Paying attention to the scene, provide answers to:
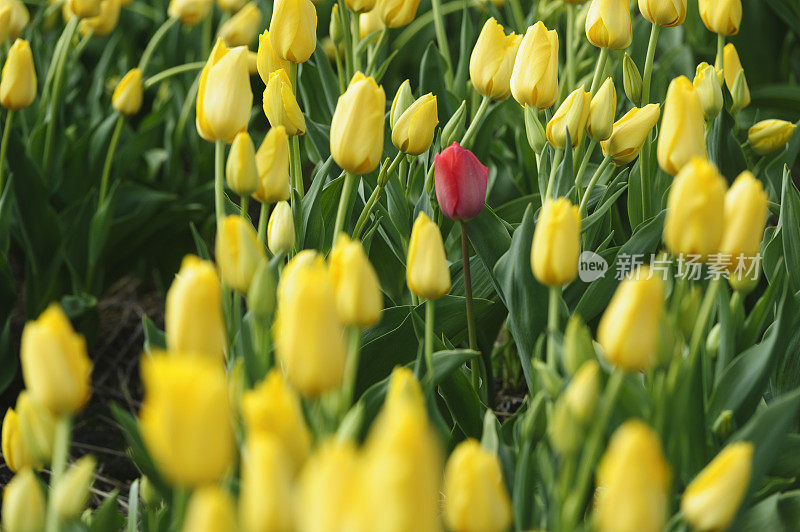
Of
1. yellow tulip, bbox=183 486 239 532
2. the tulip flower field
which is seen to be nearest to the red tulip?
the tulip flower field

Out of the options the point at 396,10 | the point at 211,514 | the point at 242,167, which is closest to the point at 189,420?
the point at 211,514

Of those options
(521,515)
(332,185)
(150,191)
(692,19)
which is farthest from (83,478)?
(692,19)

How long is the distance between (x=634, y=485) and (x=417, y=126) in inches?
22.8

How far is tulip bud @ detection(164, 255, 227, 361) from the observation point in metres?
0.56

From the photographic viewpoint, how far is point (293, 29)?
41.4 inches

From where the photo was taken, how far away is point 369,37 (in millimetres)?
1440

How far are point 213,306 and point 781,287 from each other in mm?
704

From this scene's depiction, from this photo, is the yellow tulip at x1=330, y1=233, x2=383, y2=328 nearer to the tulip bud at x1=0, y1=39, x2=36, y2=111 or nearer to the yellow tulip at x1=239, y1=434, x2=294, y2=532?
the yellow tulip at x1=239, y1=434, x2=294, y2=532

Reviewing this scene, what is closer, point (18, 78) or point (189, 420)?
point (189, 420)

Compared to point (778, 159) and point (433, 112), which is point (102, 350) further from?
point (778, 159)

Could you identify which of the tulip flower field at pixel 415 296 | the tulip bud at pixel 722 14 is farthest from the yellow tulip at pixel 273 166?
the tulip bud at pixel 722 14

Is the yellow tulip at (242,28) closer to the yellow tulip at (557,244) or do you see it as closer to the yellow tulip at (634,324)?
the yellow tulip at (557,244)

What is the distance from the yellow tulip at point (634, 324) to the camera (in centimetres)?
57

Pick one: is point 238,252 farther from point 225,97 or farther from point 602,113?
point 602,113
